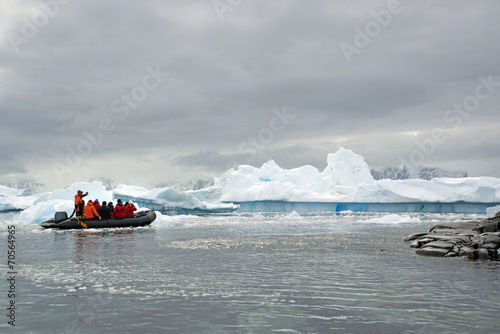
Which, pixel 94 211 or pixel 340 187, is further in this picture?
pixel 340 187

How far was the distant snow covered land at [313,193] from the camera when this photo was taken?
46688mm

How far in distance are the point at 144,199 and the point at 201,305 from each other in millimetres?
39923

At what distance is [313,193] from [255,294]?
50057 millimetres

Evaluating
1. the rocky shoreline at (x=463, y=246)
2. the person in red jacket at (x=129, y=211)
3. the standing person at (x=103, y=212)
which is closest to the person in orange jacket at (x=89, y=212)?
the standing person at (x=103, y=212)

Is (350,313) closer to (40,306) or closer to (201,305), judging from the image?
(201,305)

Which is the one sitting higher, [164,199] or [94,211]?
[164,199]

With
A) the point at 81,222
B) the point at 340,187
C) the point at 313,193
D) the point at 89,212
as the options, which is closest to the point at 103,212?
A: the point at 89,212

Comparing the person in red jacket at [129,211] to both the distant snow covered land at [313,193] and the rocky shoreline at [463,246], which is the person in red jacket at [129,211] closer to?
the distant snow covered land at [313,193]

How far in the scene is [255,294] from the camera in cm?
748

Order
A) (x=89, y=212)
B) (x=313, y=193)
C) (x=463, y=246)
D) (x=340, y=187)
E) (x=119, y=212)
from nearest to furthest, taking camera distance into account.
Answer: (x=463, y=246), (x=89, y=212), (x=119, y=212), (x=313, y=193), (x=340, y=187)

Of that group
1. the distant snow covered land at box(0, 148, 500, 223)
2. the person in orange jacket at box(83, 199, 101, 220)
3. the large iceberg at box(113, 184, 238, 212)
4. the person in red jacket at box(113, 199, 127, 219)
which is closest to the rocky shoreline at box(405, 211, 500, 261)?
the person in red jacket at box(113, 199, 127, 219)

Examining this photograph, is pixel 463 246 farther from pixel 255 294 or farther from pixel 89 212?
pixel 89 212

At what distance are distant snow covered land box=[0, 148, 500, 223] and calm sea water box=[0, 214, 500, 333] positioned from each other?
31508 mm

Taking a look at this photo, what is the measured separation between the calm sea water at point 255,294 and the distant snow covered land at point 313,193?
103 feet
